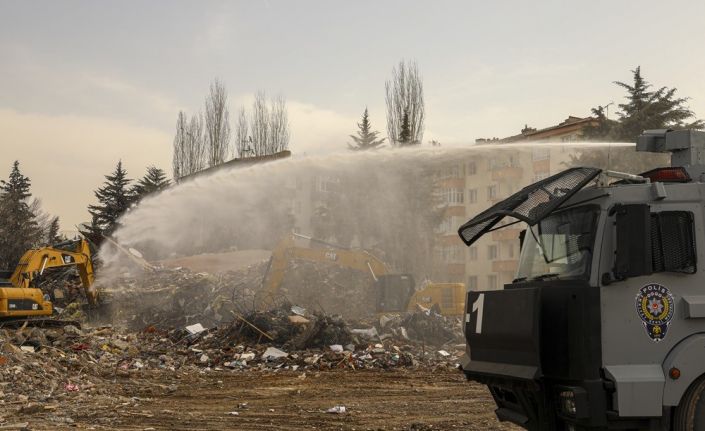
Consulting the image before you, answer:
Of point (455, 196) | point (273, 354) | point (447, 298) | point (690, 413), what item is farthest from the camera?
point (455, 196)

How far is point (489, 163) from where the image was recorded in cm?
5656

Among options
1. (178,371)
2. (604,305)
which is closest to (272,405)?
(178,371)

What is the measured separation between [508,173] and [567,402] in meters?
48.0

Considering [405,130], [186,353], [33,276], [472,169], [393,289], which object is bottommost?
[186,353]

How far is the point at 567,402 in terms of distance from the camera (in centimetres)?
595

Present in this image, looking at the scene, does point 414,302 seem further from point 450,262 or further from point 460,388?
point 450,262

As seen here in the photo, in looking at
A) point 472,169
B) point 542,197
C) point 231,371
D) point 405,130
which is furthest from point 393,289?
point 472,169

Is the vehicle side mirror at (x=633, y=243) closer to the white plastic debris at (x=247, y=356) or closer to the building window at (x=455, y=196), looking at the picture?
the white plastic debris at (x=247, y=356)

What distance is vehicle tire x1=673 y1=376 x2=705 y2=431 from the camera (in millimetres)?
5762

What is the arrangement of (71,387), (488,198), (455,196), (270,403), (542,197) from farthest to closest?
(455,196)
(488,198)
(71,387)
(270,403)
(542,197)

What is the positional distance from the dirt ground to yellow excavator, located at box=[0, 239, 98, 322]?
498cm

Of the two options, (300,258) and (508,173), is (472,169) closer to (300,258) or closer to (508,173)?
(508,173)

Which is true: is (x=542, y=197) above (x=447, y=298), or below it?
above

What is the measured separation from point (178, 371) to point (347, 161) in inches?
387
